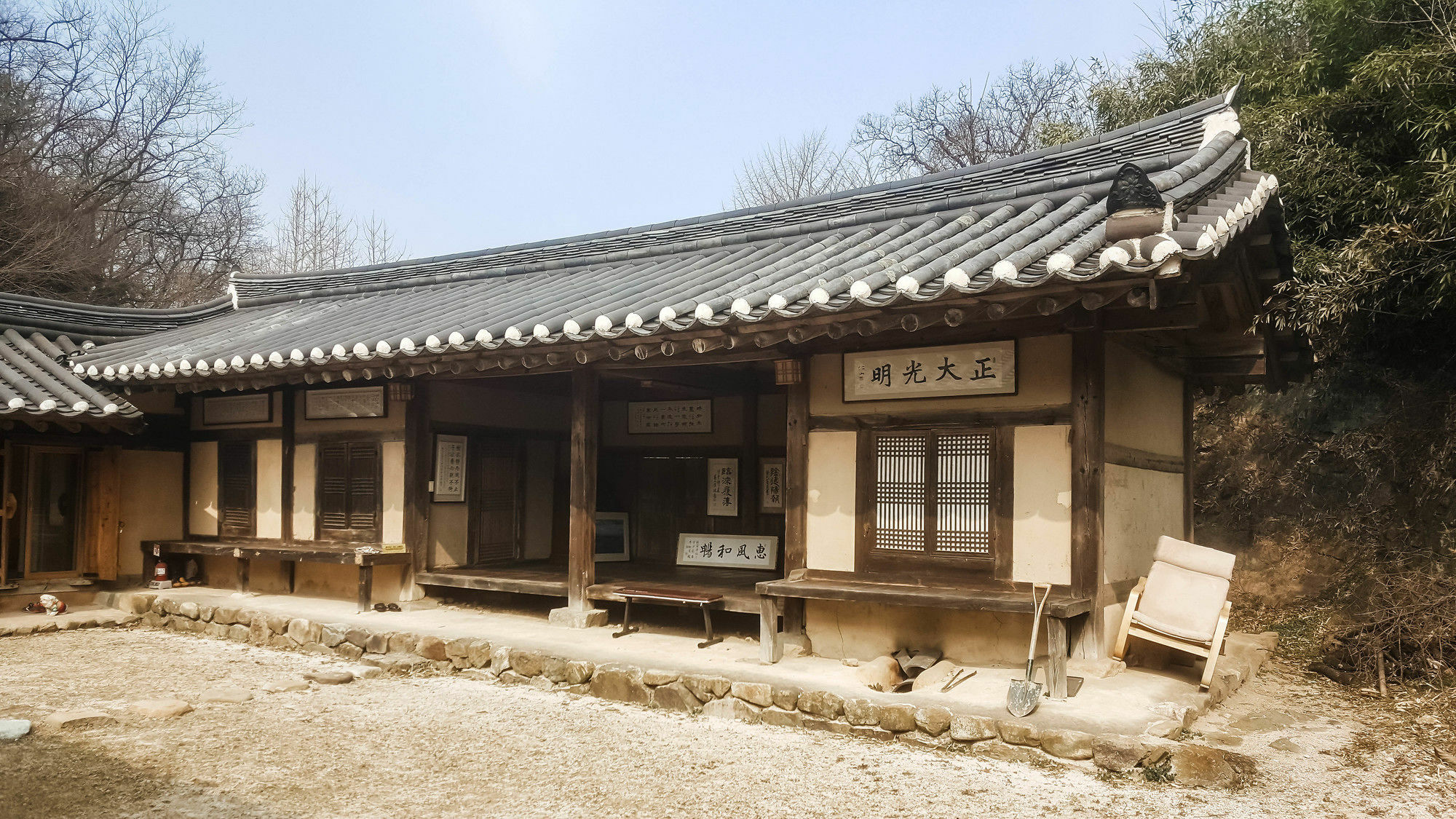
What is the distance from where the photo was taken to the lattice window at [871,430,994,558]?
6957 millimetres

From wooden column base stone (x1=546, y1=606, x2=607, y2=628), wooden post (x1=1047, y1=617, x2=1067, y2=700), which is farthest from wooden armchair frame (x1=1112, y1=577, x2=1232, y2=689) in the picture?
wooden column base stone (x1=546, y1=606, x2=607, y2=628)

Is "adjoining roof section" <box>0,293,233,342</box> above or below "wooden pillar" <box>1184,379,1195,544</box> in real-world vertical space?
above

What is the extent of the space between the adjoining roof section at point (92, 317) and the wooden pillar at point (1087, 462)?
40.8 ft

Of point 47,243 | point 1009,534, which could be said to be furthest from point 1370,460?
point 47,243

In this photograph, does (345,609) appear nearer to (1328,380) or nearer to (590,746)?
(590,746)

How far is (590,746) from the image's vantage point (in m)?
5.79

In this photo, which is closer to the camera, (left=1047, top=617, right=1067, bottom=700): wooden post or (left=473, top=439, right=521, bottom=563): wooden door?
(left=1047, top=617, right=1067, bottom=700): wooden post

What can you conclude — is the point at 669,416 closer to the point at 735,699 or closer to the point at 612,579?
the point at 612,579

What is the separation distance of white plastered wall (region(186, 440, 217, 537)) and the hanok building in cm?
5

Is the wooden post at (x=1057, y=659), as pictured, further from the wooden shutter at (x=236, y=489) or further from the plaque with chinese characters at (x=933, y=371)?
the wooden shutter at (x=236, y=489)

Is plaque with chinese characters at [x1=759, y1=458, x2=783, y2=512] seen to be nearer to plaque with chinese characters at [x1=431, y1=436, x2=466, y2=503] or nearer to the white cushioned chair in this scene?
plaque with chinese characters at [x1=431, y1=436, x2=466, y2=503]

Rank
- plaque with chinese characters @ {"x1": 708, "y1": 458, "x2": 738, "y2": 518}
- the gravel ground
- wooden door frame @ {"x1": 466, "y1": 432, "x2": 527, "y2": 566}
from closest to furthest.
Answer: the gravel ground, wooden door frame @ {"x1": 466, "y1": 432, "x2": 527, "y2": 566}, plaque with chinese characters @ {"x1": 708, "y1": 458, "x2": 738, "y2": 518}

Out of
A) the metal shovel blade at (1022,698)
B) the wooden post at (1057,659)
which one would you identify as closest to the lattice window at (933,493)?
the wooden post at (1057,659)

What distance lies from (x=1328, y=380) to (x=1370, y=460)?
4.66ft
